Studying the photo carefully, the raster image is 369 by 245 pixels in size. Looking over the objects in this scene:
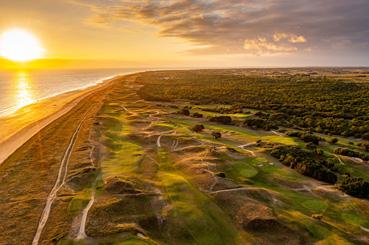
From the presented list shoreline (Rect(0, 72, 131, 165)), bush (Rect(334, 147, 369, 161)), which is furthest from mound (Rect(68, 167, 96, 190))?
bush (Rect(334, 147, 369, 161))

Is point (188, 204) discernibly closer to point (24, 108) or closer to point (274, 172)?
point (274, 172)

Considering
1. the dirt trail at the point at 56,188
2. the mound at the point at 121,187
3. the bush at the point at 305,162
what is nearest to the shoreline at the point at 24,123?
the dirt trail at the point at 56,188

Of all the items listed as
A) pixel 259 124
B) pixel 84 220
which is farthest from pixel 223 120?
pixel 84 220

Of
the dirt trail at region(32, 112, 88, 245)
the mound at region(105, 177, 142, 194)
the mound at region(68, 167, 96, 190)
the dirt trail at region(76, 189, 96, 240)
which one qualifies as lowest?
the dirt trail at region(32, 112, 88, 245)

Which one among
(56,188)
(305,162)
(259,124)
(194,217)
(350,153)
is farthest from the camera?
(259,124)

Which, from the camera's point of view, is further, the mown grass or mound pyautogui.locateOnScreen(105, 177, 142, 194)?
mound pyautogui.locateOnScreen(105, 177, 142, 194)

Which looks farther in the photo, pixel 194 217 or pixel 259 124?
pixel 259 124

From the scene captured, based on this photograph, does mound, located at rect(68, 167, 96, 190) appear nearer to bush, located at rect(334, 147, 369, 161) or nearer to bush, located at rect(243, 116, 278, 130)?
bush, located at rect(334, 147, 369, 161)

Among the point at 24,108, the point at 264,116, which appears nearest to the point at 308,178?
the point at 264,116

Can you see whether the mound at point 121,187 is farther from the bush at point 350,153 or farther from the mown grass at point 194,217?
the bush at point 350,153

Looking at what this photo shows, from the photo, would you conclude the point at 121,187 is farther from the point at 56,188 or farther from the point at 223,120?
the point at 223,120

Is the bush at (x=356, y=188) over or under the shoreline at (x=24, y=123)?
over
